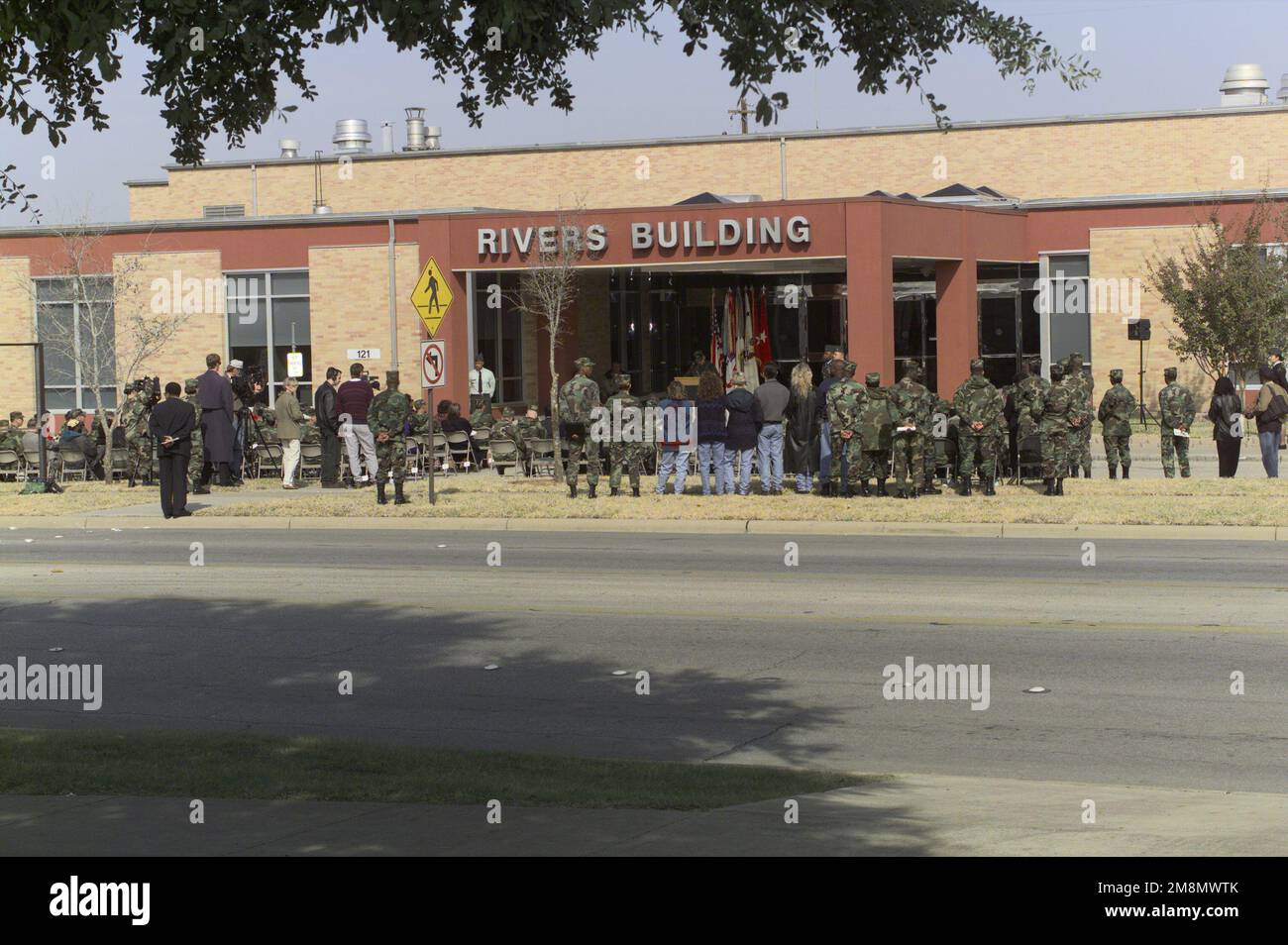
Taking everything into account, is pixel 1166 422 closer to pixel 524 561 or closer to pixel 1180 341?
pixel 524 561

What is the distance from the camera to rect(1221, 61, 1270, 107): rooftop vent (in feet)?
175

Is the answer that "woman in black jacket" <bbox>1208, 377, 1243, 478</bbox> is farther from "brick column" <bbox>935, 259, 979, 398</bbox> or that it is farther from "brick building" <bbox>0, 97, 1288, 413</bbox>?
"brick column" <bbox>935, 259, 979, 398</bbox>

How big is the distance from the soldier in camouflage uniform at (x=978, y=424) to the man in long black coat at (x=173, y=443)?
11.0 m

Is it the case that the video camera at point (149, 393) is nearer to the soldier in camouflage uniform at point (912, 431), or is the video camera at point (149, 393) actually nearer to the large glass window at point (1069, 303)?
the soldier in camouflage uniform at point (912, 431)

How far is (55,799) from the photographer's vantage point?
791 centimetres

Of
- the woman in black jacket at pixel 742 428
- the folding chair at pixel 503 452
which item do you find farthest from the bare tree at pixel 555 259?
the woman in black jacket at pixel 742 428

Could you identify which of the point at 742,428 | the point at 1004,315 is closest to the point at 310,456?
the point at 742,428

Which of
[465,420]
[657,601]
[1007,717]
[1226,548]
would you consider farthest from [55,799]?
[465,420]

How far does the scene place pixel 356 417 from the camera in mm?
26188

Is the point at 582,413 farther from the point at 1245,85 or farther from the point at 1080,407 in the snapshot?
the point at 1245,85

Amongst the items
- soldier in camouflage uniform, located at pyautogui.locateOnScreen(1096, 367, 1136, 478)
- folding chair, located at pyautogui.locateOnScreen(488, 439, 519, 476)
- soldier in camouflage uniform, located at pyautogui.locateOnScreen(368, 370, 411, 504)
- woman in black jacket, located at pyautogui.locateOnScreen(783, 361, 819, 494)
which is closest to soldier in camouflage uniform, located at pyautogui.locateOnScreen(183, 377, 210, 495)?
soldier in camouflage uniform, located at pyautogui.locateOnScreen(368, 370, 411, 504)

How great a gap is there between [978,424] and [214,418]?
40.1 ft

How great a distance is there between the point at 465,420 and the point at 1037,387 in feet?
39.4

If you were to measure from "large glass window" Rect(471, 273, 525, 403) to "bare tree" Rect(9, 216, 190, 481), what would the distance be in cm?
740
